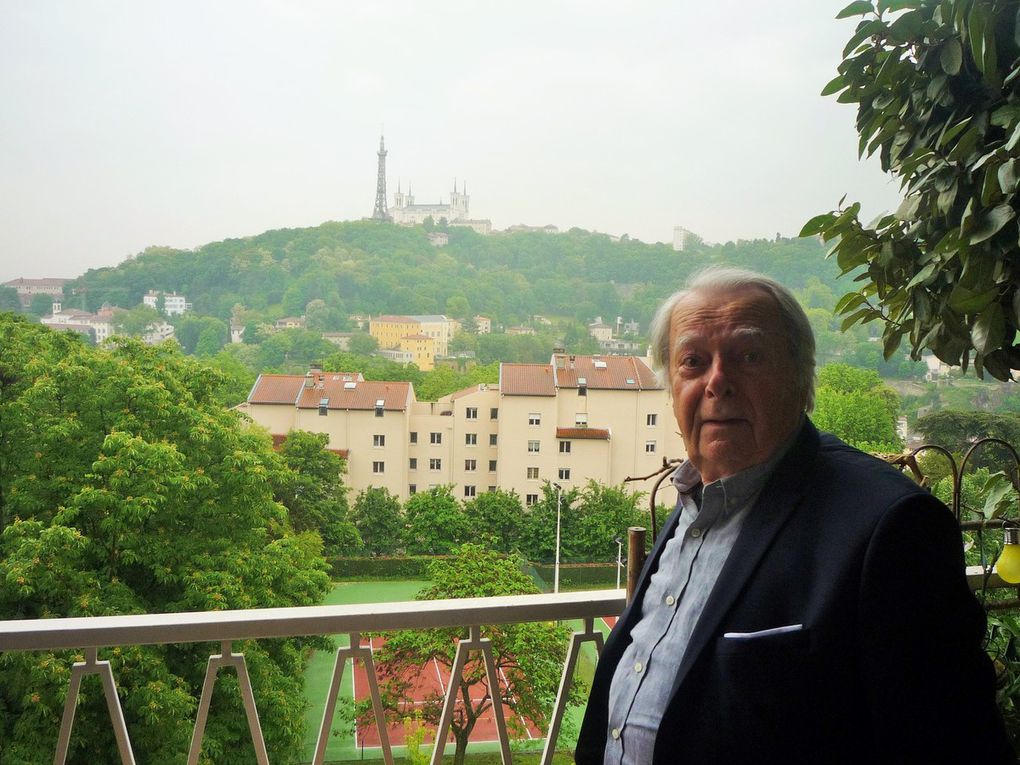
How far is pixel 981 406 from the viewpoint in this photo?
3568mm

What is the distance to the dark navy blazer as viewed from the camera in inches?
28.2

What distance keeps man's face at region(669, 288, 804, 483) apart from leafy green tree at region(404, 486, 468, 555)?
14.8 ft

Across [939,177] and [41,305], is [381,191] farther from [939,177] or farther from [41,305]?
[939,177]

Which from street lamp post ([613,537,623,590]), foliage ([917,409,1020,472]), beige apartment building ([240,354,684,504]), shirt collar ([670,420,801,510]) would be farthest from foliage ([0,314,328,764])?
shirt collar ([670,420,801,510])

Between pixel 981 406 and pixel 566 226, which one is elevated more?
pixel 566 226

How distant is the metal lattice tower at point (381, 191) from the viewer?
599 centimetres

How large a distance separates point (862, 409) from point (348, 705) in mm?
3249

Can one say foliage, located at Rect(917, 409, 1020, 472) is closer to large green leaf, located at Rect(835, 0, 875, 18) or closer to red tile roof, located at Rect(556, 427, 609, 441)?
red tile roof, located at Rect(556, 427, 609, 441)

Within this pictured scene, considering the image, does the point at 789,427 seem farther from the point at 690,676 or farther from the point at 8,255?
the point at 8,255

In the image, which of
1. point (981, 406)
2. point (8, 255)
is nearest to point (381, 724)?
point (981, 406)

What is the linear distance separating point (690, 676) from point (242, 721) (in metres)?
5.24

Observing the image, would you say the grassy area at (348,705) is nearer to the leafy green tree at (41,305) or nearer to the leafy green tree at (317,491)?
the leafy green tree at (317,491)

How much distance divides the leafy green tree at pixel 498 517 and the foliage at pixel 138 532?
1124 mm

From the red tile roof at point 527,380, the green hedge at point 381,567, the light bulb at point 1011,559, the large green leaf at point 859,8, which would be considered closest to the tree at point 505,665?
the green hedge at point 381,567
